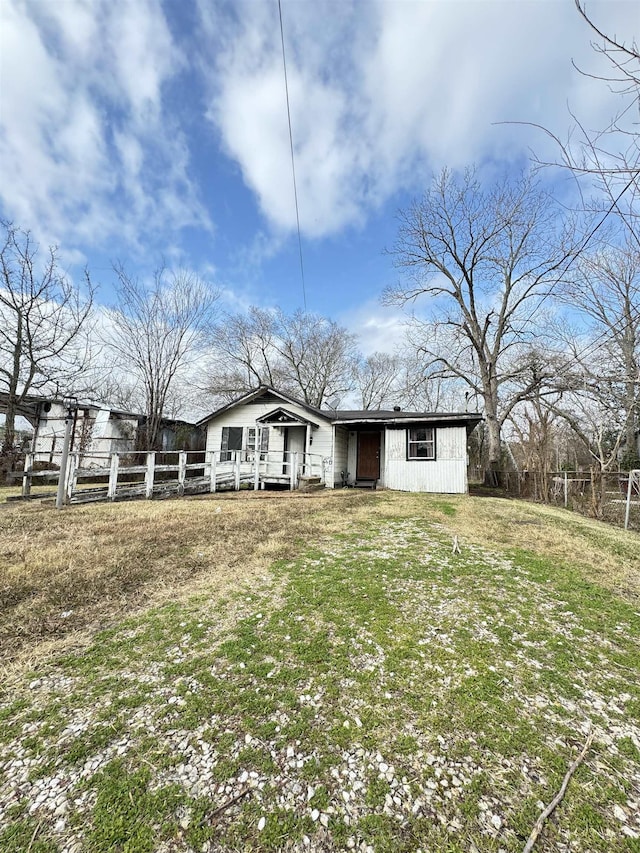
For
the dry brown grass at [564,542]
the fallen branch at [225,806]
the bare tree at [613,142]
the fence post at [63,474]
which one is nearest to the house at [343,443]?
the dry brown grass at [564,542]

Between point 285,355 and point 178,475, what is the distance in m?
16.4

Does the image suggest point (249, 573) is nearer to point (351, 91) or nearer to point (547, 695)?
point (547, 695)

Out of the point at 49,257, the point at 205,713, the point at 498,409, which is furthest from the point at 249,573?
the point at 498,409

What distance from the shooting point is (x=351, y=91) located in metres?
8.69

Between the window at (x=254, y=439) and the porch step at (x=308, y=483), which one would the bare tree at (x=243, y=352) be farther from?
the porch step at (x=308, y=483)

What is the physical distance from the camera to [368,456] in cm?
1502

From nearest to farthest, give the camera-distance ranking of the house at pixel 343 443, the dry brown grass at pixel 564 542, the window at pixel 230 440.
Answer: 1. the dry brown grass at pixel 564 542
2. the house at pixel 343 443
3. the window at pixel 230 440

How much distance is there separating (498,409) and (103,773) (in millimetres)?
21221

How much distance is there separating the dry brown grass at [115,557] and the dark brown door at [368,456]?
6.59 meters

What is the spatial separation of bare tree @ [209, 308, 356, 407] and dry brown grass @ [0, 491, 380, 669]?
1915 centimetres

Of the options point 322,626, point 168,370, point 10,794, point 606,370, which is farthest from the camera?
point 168,370

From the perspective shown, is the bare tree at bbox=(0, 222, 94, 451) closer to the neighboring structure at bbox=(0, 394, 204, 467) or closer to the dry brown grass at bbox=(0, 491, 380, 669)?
the neighboring structure at bbox=(0, 394, 204, 467)

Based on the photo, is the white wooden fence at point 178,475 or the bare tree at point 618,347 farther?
the white wooden fence at point 178,475

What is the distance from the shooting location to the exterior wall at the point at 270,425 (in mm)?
14266
